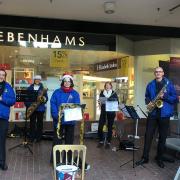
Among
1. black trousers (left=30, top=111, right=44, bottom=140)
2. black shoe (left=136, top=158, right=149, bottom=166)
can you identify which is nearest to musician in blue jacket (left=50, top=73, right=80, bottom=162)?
black shoe (left=136, top=158, right=149, bottom=166)

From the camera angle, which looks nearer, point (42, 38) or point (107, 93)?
point (107, 93)

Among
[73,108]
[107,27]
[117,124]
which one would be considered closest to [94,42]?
[107,27]

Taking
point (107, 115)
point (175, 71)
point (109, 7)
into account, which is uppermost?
point (109, 7)

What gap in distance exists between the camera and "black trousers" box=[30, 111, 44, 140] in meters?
9.73

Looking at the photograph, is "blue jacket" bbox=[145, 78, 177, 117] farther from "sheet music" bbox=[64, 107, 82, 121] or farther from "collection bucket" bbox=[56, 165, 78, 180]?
"collection bucket" bbox=[56, 165, 78, 180]

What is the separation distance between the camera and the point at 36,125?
32.6 ft

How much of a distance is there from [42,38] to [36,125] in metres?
2.42

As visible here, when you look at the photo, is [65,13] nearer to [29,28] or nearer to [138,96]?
[29,28]

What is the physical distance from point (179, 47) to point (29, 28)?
461 cm

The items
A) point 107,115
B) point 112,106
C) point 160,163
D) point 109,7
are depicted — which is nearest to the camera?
point 160,163

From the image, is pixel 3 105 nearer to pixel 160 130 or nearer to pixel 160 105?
pixel 160 105

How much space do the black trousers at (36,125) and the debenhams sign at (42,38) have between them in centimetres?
210

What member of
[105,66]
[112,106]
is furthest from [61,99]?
[105,66]

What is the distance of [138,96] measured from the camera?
1248cm
